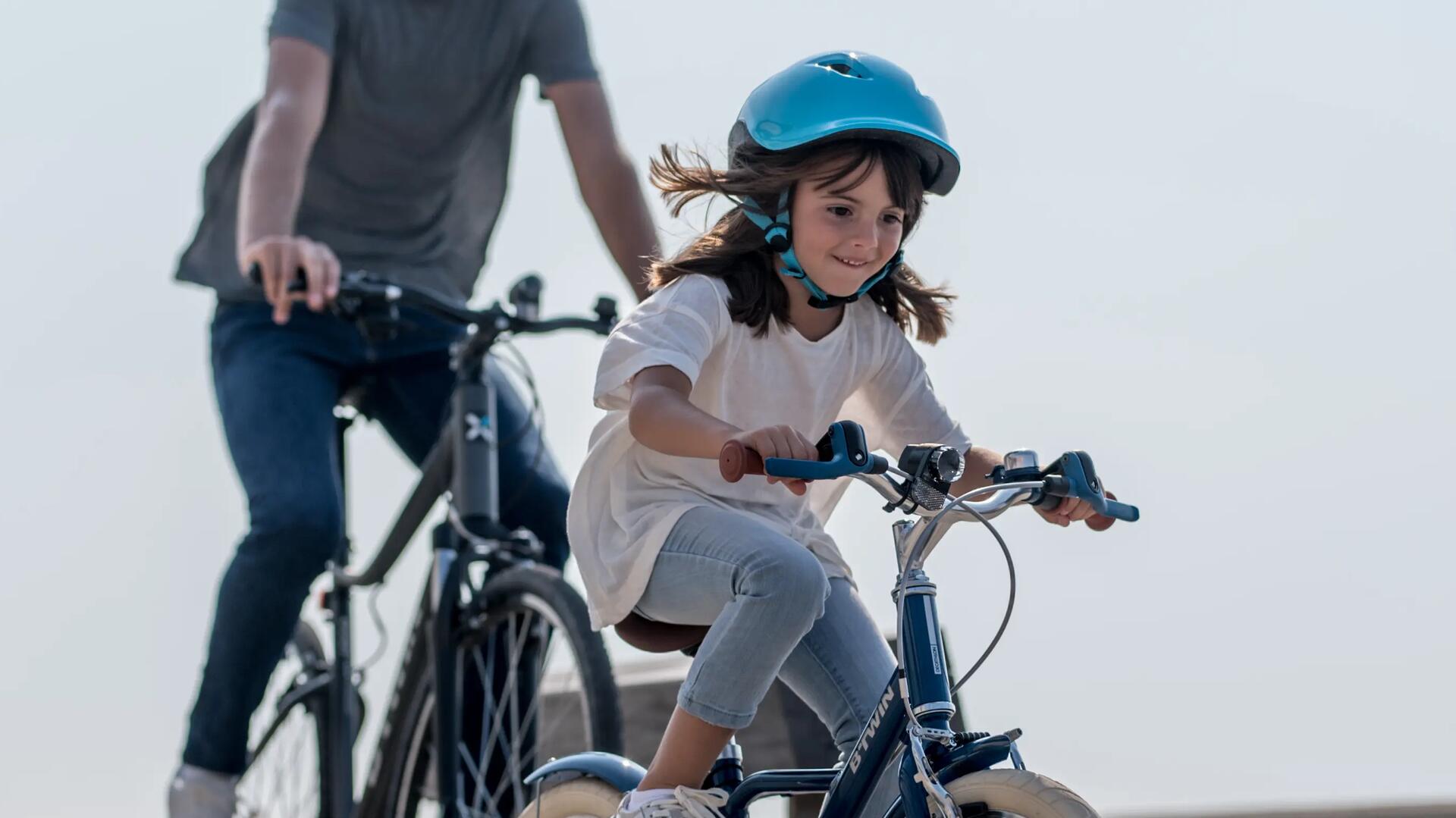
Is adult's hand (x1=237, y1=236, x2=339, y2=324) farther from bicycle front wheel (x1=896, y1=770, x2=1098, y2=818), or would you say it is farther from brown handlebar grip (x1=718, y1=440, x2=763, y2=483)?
bicycle front wheel (x1=896, y1=770, x2=1098, y2=818)

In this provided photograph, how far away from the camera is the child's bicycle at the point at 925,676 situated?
7.87ft

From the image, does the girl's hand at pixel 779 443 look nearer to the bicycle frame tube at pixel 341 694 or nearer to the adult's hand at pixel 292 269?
the adult's hand at pixel 292 269

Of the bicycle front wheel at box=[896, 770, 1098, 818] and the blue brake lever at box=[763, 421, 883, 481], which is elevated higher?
the blue brake lever at box=[763, 421, 883, 481]

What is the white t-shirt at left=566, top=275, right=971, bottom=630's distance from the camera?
293 centimetres

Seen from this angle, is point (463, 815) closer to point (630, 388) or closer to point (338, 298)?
point (338, 298)

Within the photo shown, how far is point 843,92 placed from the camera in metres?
2.94

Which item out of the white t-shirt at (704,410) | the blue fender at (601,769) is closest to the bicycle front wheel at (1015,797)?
the white t-shirt at (704,410)

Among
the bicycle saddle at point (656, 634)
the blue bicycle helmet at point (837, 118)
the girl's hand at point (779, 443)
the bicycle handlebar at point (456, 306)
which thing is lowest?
the bicycle saddle at point (656, 634)

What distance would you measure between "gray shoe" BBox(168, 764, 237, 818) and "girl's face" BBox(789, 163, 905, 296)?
2085 mm

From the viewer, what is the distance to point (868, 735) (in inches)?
106

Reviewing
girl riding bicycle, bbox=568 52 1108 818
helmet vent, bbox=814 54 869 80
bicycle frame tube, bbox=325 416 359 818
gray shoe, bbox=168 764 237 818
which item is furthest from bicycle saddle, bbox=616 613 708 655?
bicycle frame tube, bbox=325 416 359 818

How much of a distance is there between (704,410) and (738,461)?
62cm

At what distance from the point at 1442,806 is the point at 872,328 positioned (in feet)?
11.9

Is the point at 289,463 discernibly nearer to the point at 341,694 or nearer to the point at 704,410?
the point at 341,694
